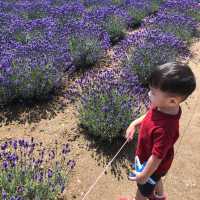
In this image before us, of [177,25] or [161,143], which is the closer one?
[161,143]

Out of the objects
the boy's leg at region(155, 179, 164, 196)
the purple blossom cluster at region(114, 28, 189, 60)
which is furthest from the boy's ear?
the purple blossom cluster at region(114, 28, 189, 60)

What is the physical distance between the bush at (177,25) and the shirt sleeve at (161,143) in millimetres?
4885

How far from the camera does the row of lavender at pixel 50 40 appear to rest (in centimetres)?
484

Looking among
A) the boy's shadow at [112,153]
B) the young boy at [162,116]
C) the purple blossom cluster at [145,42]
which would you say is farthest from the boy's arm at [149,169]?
the purple blossom cluster at [145,42]

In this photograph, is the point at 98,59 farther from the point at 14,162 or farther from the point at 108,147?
the point at 14,162

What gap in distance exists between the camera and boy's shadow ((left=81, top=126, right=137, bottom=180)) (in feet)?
12.7

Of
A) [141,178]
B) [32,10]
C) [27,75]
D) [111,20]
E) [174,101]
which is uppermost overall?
[174,101]

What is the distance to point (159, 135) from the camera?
8.25 feet

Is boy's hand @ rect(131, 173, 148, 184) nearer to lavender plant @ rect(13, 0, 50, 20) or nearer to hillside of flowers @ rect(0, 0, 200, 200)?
hillside of flowers @ rect(0, 0, 200, 200)

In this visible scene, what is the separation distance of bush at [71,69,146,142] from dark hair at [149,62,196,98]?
157 cm

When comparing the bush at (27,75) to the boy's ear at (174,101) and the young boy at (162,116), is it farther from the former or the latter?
the boy's ear at (174,101)

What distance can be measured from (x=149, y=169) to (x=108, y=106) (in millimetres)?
1693

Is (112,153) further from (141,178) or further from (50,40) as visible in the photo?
(50,40)

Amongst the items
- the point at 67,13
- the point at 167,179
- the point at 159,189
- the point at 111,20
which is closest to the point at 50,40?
the point at 67,13
